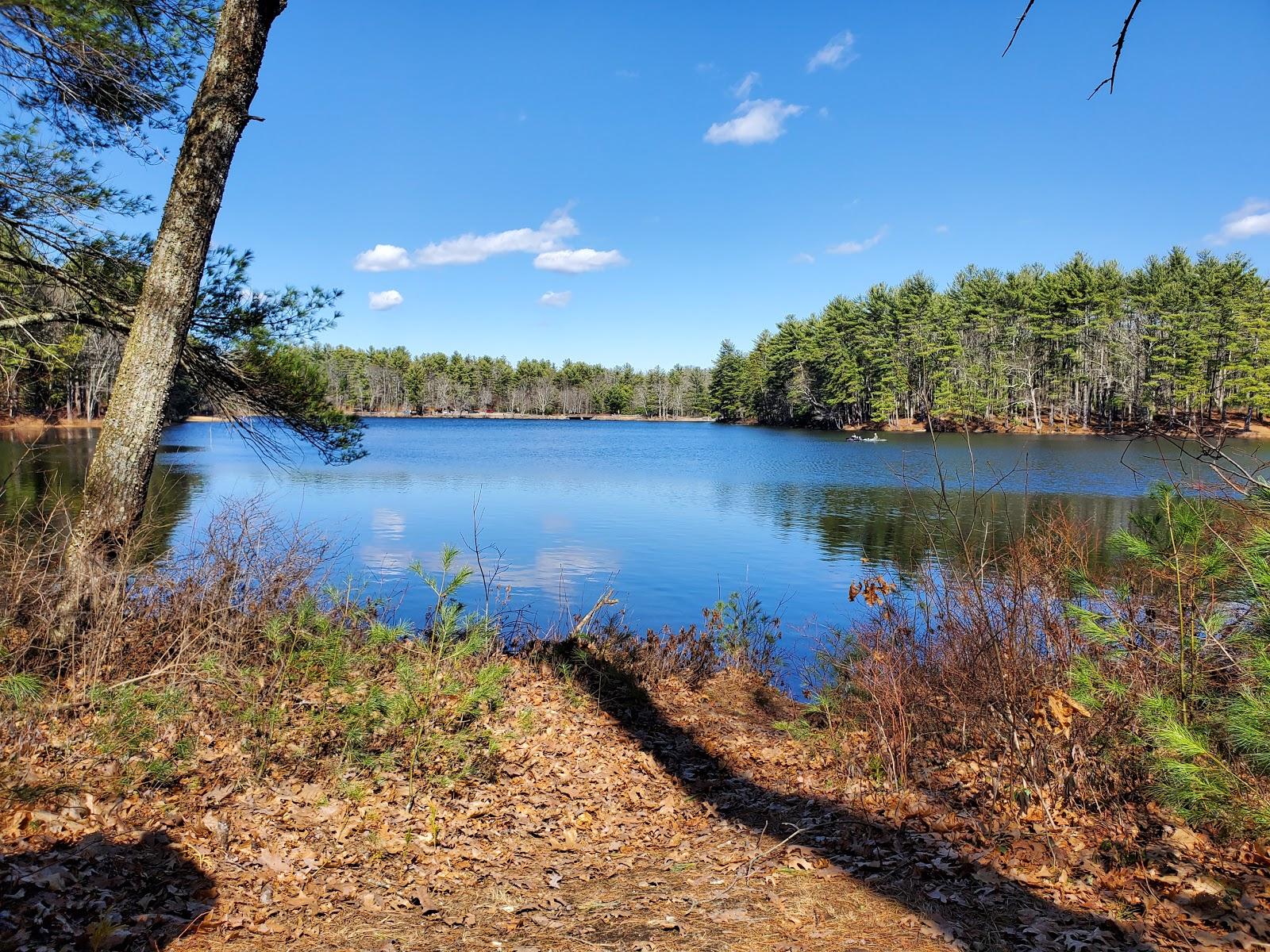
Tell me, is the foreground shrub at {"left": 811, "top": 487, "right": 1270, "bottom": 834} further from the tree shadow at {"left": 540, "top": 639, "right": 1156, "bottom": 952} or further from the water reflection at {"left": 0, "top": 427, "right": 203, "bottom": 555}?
the water reflection at {"left": 0, "top": 427, "right": 203, "bottom": 555}

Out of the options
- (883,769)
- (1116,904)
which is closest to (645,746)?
(883,769)

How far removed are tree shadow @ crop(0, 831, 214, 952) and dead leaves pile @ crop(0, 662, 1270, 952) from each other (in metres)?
0.01

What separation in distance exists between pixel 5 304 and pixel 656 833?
25.0 feet

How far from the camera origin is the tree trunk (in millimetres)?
5676

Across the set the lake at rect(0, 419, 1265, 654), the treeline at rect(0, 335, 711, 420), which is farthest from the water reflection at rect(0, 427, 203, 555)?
the treeline at rect(0, 335, 711, 420)

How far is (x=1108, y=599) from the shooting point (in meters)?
5.36

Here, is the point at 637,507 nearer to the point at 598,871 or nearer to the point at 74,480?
the point at 74,480

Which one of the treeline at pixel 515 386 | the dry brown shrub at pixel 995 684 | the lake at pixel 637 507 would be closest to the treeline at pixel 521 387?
the treeline at pixel 515 386

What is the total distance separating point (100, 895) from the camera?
11.4 ft

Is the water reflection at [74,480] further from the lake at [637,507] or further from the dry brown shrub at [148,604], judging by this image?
the dry brown shrub at [148,604]

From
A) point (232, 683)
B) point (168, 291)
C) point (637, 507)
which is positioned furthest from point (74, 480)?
point (232, 683)

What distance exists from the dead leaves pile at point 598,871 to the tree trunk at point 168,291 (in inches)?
83.6

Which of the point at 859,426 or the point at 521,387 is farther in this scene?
the point at 521,387

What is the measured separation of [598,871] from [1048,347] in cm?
7997
